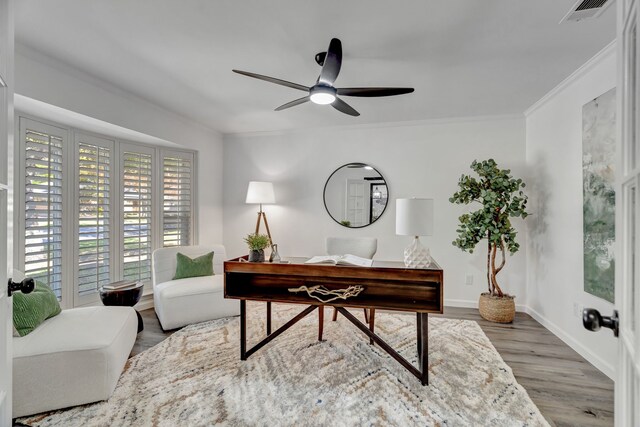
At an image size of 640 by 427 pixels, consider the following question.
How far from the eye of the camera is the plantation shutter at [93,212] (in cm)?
321

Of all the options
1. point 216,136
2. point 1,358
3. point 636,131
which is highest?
point 216,136

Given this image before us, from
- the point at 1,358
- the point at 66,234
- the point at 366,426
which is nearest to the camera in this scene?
the point at 1,358

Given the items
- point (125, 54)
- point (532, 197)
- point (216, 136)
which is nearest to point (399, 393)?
point (532, 197)

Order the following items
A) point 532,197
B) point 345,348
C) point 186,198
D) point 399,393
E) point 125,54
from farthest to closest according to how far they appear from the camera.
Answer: point 186,198 < point 532,197 < point 345,348 < point 125,54 < point 399,393

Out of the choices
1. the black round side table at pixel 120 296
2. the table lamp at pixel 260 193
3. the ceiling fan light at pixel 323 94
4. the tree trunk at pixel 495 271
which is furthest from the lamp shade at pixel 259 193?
the tree trunk at pixel 495 271

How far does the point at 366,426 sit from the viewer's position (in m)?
1.71

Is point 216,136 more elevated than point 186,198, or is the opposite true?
point 216,136

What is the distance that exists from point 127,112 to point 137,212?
47.9 inches

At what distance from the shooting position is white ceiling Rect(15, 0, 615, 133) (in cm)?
181

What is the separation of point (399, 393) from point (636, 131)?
190 cm

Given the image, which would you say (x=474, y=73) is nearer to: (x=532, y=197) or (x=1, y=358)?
(x=532, y=197)

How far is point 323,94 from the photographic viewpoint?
6.95 feet

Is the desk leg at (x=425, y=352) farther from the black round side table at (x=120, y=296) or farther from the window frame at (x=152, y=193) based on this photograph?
the window frame at (x=152, y=193)

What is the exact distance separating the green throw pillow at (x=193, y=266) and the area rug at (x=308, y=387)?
0.79 metres
